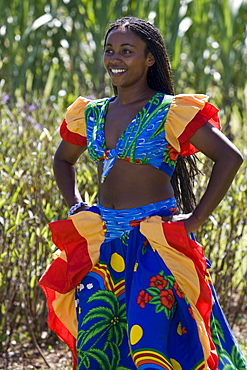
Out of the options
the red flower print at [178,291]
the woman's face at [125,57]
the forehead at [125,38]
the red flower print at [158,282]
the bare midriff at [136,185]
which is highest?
the forehead at [125,38]

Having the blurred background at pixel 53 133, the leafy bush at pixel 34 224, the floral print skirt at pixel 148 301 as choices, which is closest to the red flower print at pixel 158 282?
the floral print skirt at pixel 148 301

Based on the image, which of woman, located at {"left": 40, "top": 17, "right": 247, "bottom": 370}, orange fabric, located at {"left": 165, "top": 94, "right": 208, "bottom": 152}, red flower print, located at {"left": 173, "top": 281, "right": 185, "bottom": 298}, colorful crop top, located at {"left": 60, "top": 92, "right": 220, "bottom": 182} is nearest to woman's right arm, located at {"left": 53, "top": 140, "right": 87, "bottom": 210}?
woman, located at {"left": 40, "top": 17, "right": 247, "bottom": 370}

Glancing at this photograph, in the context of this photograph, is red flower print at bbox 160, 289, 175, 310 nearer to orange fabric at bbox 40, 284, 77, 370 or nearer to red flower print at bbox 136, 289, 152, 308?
red flower print at bbox 136, 289, 152, 308

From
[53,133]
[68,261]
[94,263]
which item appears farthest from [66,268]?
[53,133]

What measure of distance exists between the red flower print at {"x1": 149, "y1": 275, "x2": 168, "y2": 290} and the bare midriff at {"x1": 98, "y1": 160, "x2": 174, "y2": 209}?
282 millimetres

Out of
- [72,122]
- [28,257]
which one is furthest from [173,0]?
[72,122]

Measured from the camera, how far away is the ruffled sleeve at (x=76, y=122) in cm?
302

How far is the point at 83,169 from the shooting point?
13.5 ft

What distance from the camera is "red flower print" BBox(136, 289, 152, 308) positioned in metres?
2.55

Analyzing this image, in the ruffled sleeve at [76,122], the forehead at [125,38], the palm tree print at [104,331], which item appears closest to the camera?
the palm tree print at [104,331]

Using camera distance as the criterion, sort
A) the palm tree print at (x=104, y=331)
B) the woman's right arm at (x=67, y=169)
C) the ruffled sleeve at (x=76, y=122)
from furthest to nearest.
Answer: the woman's right arm at (x=67, y=169) → the ruffled sleeve at (x=76, y=122) → the palm tree print at (x=104, y=331)

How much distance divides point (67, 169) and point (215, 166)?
0.82 metres

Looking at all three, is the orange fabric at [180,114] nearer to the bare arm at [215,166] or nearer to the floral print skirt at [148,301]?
the bare arm at [215,166]

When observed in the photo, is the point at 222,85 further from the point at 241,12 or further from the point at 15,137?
the point at 15,137
